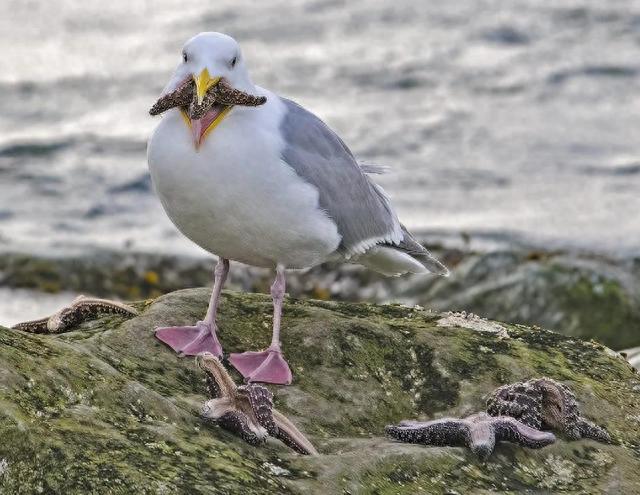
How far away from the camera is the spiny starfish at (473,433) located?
4.55 metres

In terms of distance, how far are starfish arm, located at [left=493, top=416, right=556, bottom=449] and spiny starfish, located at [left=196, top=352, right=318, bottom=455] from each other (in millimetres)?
656

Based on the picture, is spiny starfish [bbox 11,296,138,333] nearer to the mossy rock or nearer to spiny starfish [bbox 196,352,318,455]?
the mossy rock

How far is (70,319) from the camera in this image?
548 cm

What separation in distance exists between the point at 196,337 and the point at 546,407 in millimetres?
1351

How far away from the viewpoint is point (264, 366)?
510cm

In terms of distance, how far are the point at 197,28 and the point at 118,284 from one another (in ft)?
26.2

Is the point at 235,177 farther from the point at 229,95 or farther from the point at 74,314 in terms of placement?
the point at 74,314

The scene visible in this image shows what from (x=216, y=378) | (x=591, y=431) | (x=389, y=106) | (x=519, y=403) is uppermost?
(x=389, y=106)

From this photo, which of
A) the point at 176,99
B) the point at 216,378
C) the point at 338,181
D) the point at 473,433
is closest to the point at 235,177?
the point at 176,99

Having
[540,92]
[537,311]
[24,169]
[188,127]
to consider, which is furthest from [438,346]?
[540,92]

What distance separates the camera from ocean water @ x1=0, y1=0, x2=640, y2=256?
45.9 feet

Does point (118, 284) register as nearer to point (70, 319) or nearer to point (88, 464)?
point (70, 319)

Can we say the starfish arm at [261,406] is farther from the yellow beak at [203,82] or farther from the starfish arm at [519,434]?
the yellow beak at [203,82]

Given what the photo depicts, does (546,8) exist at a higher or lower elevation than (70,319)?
higher
